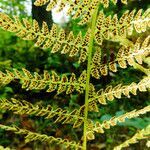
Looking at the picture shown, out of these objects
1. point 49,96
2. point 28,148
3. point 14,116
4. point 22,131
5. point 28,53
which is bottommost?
point 22,131

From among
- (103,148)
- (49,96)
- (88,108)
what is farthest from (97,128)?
(49,96)

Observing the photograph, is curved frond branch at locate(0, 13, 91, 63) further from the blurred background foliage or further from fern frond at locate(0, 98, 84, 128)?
the blurred background foliage

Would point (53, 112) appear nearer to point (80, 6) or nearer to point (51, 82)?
point (51, 82)

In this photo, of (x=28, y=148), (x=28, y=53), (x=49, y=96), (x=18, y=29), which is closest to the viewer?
(x=18, y=29)

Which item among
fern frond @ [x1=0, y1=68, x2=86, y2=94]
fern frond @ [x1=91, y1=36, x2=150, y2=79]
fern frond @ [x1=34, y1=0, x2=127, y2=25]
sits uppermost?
fern frond @ [x1=34, y1=0, x2=127, y2=25]

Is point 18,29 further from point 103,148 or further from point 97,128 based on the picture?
point 103,148

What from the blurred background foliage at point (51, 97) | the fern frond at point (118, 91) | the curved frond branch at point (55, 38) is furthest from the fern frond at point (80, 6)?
the blurred background foliage at point (51, 97)

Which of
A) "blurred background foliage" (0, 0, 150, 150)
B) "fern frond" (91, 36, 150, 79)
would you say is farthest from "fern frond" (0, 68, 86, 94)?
"blurred background foliage" (0, 0, 150, 150)

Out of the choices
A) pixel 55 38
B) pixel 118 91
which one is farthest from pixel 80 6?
pixel 118 91
